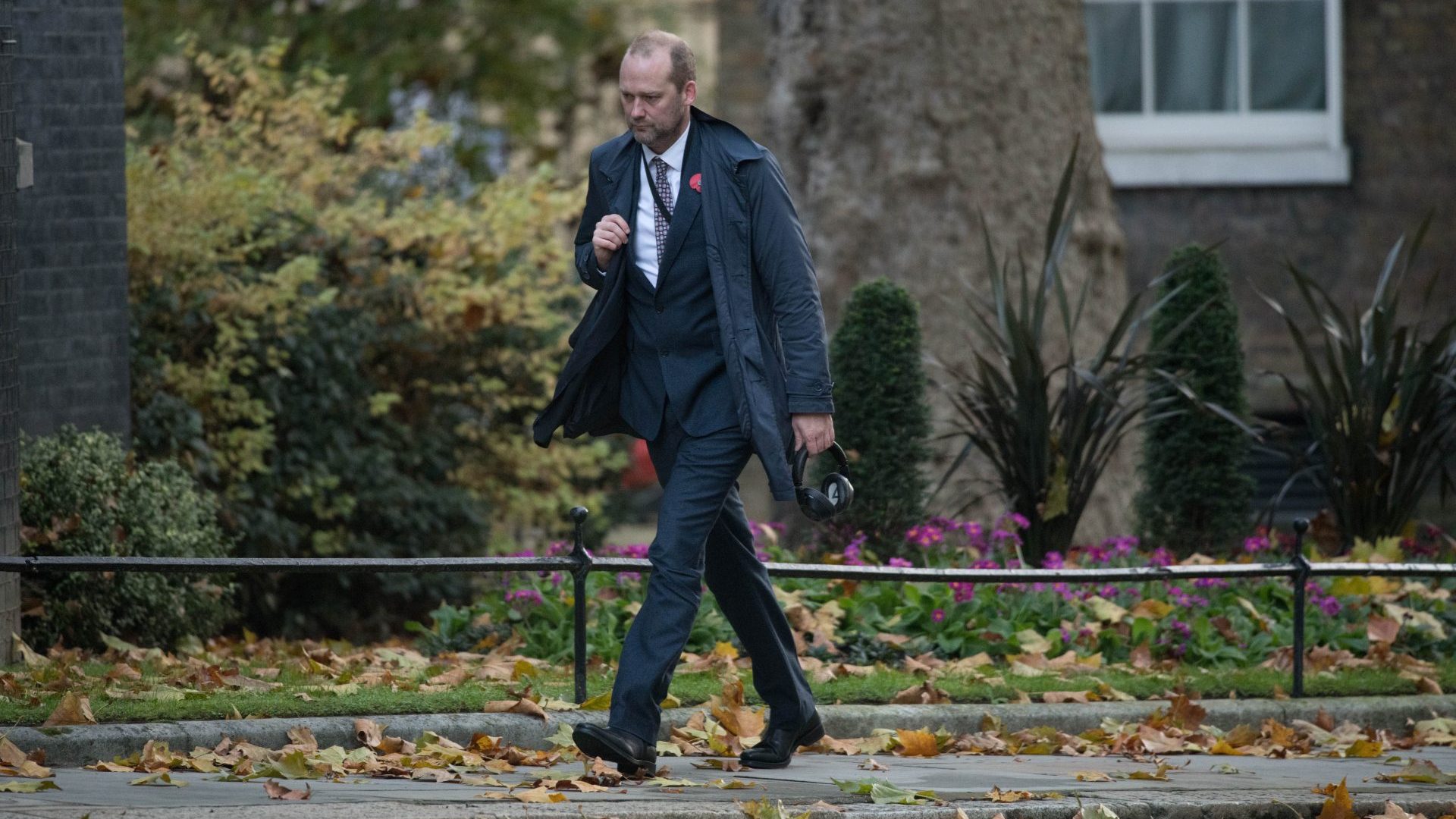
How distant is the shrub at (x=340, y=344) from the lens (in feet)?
30.8

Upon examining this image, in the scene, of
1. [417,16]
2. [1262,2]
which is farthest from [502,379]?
[417,16]

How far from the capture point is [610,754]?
5.12 metres

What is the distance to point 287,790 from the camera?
4.87 meters

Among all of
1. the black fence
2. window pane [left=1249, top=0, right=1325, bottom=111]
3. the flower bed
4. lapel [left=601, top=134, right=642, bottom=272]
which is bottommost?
the flower bed

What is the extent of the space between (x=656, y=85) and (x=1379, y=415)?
5.10m

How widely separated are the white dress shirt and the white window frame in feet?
29.8

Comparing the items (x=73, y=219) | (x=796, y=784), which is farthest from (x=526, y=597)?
(x=796, y=784)

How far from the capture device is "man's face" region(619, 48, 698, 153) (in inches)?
201

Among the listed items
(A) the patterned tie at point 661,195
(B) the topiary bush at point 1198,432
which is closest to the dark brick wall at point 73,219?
(A) the patterned tie at point 661,195

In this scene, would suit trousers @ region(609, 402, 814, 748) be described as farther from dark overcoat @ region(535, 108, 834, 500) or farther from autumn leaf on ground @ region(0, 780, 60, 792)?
autumn leaf on ground @ region(0, 780, 60, 792)

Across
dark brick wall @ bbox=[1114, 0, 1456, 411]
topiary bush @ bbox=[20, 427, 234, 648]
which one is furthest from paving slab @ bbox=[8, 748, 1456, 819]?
dark brick wall @ bbox=[1114, 0, 1456, 411]

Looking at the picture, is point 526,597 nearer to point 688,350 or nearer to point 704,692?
point 704,692

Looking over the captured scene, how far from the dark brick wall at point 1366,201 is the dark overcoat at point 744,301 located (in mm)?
9166

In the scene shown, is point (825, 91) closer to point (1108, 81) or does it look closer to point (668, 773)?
point (1108, 81)
